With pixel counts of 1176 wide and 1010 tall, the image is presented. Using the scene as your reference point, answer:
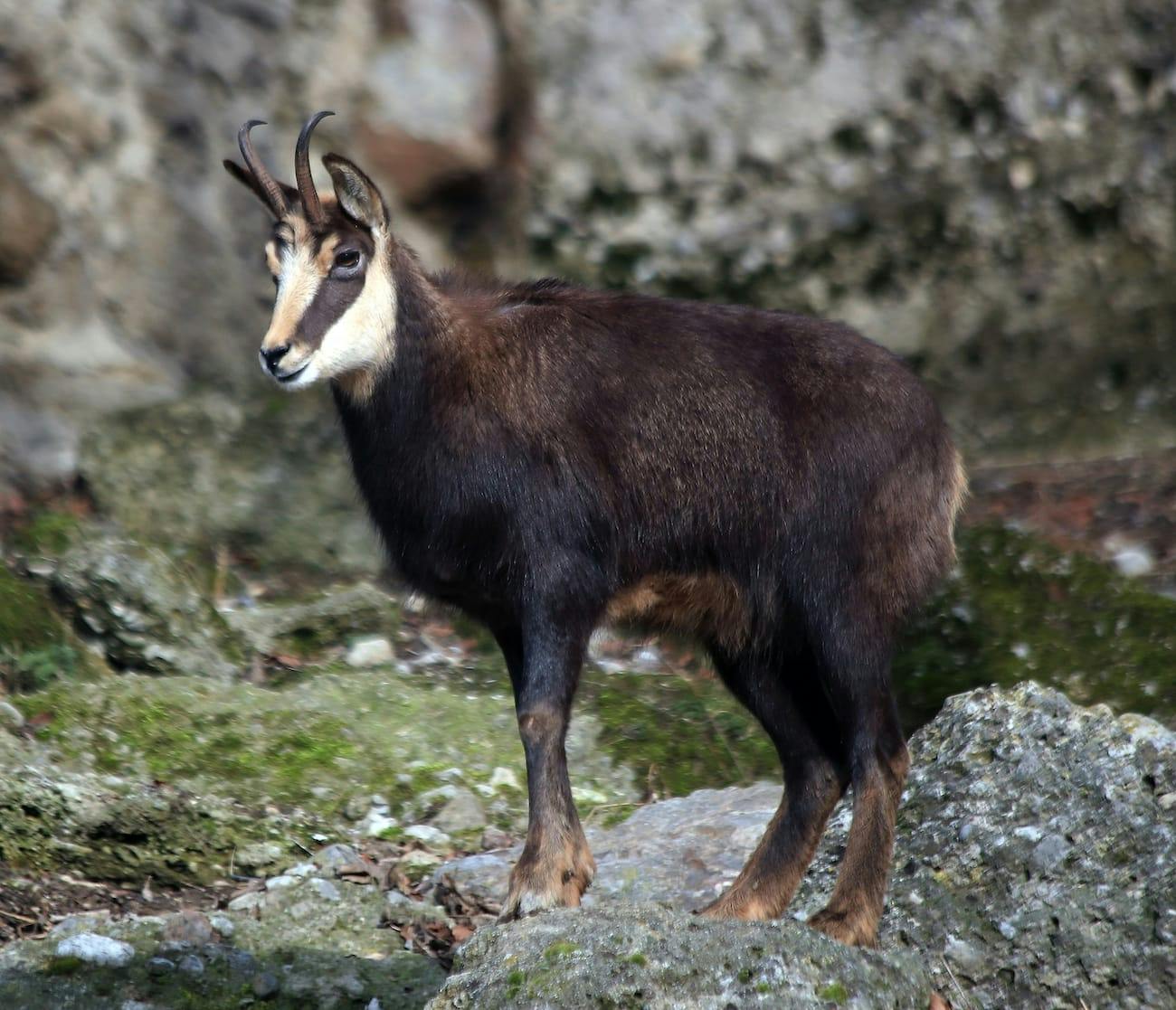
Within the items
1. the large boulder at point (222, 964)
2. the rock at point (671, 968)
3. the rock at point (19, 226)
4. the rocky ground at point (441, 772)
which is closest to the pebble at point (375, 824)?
the rocky ground at point (441, 772)

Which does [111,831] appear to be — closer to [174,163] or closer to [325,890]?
[325,890]

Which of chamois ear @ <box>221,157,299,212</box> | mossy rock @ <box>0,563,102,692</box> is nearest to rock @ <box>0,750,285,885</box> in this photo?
Result: mossy rock @ <box>0,563,102,692</box>

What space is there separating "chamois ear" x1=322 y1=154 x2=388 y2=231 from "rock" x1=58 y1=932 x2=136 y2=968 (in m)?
2.11

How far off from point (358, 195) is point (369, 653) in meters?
3.20

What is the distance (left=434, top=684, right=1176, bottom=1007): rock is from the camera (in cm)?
411

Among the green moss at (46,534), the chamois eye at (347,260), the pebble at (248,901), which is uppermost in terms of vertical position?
the chamois eye at (347,260)

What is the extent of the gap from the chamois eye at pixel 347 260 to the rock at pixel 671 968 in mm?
1944

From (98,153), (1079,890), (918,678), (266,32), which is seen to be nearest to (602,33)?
(266,32)

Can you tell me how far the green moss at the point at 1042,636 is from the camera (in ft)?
21.5

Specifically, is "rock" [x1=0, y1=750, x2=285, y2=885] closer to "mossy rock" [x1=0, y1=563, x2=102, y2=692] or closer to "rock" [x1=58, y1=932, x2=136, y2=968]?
"rock" [x1=58, y1=932, x2=136, y2=968]

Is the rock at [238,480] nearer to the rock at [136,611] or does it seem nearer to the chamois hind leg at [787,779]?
the rock at [136,611]

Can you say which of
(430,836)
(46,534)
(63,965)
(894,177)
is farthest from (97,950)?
(894,177)

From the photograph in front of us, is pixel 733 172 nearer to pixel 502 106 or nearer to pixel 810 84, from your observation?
pixel 810 84

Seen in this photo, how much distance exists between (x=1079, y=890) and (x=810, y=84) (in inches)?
208
